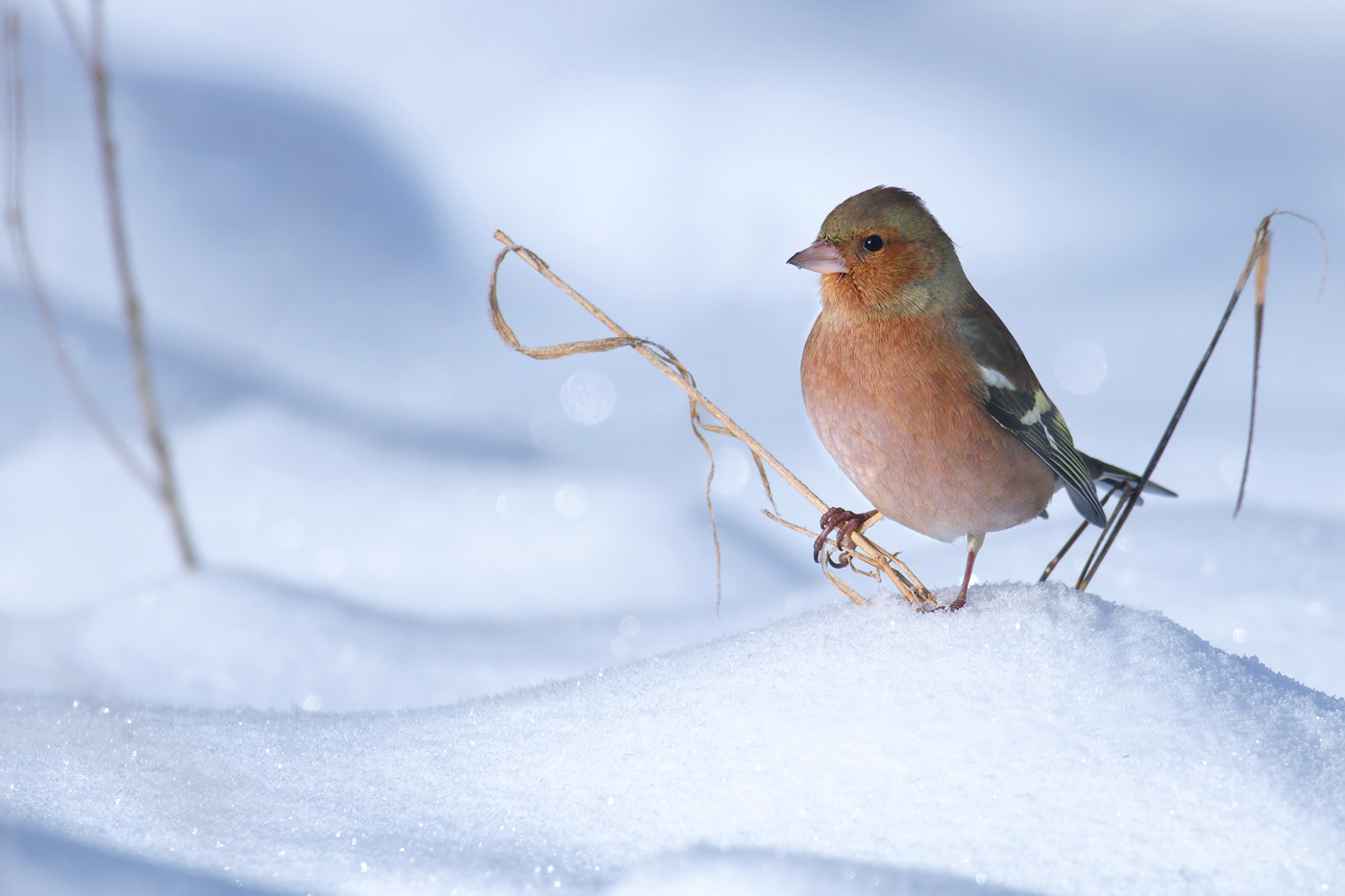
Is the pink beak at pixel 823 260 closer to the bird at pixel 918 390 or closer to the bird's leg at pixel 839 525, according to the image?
the bird at pixel 918 390

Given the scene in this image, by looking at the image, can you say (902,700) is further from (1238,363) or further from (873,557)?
(1238,363)

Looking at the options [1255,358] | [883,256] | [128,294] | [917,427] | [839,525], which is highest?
[1255,358]

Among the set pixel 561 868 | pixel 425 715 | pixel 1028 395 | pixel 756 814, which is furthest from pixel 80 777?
pixel 1028 395

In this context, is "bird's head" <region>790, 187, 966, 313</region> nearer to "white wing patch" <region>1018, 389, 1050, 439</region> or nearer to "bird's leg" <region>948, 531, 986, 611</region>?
"white wing patch" <region>1018, 389, 1050, 439</region>

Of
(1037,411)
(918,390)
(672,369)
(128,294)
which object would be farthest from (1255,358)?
(128,294)

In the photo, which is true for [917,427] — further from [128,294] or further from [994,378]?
[128,294]

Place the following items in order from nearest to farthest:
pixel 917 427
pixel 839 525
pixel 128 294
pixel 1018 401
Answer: pixel 917 427 < pixel 1018 401 < pixel 839 525 < pixel 128 294
